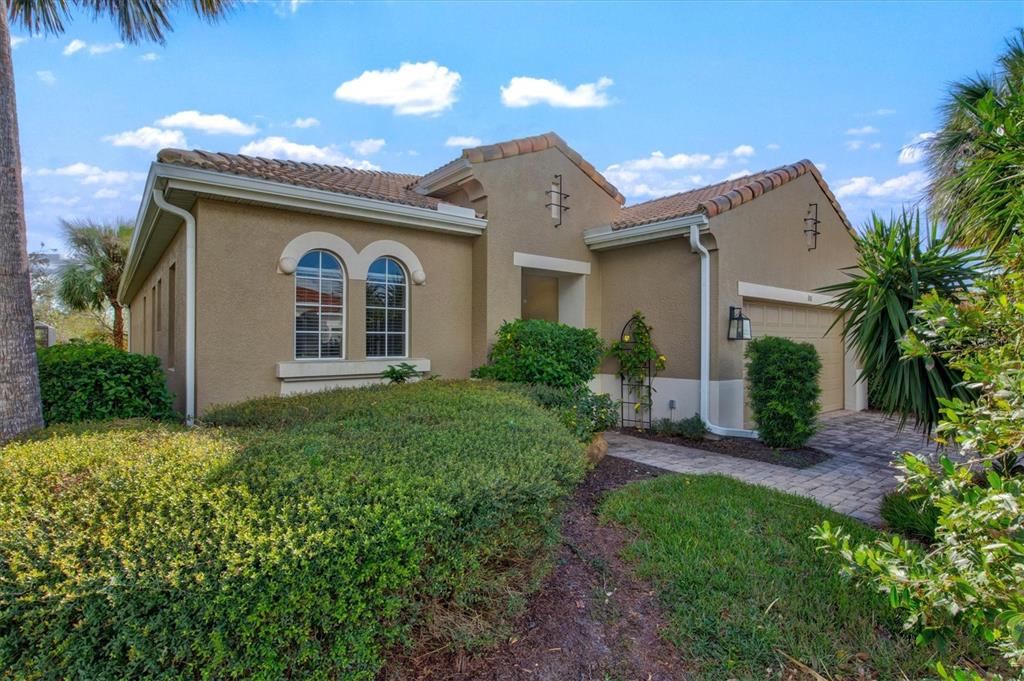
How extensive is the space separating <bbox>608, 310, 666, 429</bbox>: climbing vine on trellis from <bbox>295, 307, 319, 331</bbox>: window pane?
18.8ft

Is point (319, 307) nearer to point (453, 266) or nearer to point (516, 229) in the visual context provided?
point (453, 266)

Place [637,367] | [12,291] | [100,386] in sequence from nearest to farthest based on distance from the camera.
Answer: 1. [12,291]
2. [100,386]
3. [637,367]

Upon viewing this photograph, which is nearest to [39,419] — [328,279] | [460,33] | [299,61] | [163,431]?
[163,431]

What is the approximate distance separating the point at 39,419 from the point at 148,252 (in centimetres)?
617

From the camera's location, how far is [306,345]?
287 inches

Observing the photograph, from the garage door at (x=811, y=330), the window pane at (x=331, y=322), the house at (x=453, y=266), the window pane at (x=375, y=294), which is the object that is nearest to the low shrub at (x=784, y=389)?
the house at (x=453, y=266)

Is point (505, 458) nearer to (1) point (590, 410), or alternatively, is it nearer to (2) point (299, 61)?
(1) point (590, 410)

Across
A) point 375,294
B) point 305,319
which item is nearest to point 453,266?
point 375,294

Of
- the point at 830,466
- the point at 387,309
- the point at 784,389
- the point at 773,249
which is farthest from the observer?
the point at 773,249

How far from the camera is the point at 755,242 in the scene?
9422mm

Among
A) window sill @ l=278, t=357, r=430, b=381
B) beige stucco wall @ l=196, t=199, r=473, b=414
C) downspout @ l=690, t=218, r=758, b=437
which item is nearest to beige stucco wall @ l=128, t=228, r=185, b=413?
beige stucco wall @ l=196, t=199, r=473, b=414

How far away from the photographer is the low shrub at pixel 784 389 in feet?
25.1

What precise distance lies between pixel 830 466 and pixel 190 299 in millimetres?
9341

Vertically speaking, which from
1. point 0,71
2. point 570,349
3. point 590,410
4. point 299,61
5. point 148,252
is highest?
point 299,61
